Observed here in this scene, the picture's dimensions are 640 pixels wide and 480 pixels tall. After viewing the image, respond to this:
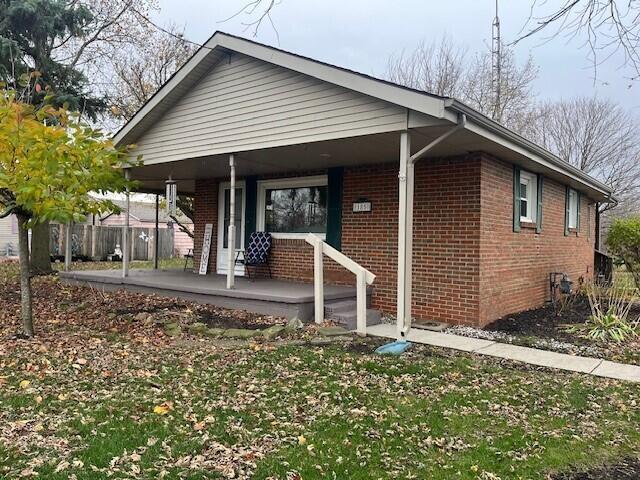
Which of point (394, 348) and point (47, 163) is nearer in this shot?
point (47, 163)

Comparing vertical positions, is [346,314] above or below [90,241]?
below

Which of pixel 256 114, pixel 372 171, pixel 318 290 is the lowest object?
pixel 318 290

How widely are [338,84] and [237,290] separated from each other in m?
3.54

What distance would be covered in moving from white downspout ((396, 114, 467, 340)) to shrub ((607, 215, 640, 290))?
7062 mm

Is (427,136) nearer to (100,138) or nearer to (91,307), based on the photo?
(100,138)

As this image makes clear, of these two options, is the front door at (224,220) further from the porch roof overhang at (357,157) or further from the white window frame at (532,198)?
the white window frame at (532,198)

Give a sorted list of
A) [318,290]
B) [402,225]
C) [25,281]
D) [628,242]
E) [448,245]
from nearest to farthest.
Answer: [402,225] → [25,281] → [318,290] → [448,245] → [628,242]

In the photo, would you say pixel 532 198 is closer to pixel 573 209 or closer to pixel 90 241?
pixel 573 209

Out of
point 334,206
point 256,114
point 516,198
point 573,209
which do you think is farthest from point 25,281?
point 573,209

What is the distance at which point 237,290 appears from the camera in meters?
7.97

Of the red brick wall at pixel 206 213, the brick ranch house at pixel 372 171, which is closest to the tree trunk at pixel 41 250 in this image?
the red brick wall at pixel 206 213

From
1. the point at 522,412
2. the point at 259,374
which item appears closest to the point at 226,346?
the point at 259,374

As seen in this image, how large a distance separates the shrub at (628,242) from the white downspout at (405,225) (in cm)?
706

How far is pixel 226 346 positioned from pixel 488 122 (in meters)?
4.21
